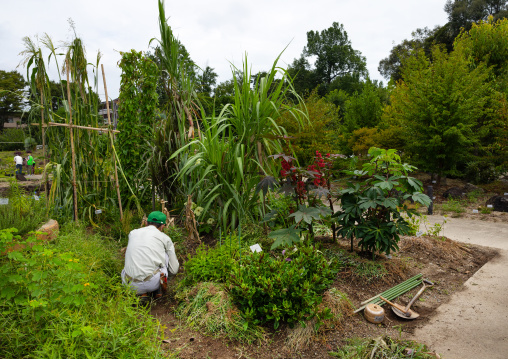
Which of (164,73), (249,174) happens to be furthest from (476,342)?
(164,73)

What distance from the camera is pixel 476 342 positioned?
2584 mm

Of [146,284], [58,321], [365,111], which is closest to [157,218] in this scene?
[146,284]

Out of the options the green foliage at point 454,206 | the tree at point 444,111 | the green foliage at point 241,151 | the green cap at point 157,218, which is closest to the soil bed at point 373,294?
the green cap at point 157,218

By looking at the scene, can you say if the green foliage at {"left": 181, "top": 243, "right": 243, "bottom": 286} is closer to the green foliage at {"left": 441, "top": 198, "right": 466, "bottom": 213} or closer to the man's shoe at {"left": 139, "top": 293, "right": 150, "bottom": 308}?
the man's shoe at {"left": 139, "top": 293, "right": 150, "bottom": 308}

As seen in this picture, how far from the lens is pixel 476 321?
2895 mm

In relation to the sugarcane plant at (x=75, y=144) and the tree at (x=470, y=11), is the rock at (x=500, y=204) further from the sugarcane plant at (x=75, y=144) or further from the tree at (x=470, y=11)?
the tree at (x=470, y=11)

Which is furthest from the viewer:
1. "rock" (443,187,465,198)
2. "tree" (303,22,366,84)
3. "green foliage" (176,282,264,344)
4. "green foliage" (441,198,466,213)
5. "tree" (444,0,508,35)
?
"tree" (303,22,366,84)

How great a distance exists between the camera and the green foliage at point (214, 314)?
2627mm

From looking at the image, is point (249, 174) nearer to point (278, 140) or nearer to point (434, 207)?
point (278, 140)

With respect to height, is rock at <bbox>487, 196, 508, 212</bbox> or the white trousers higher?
the white trousers

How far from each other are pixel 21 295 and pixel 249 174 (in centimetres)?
252

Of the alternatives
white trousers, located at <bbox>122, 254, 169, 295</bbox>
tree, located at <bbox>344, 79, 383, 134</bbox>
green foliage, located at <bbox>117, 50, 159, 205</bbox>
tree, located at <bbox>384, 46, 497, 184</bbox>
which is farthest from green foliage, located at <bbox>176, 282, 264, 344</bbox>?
tree, located at <bbox>344, 79, 383, 134</bbox>

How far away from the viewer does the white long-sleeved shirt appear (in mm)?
3119

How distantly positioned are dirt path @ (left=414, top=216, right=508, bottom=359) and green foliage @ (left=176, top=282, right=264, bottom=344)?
1.39 m
